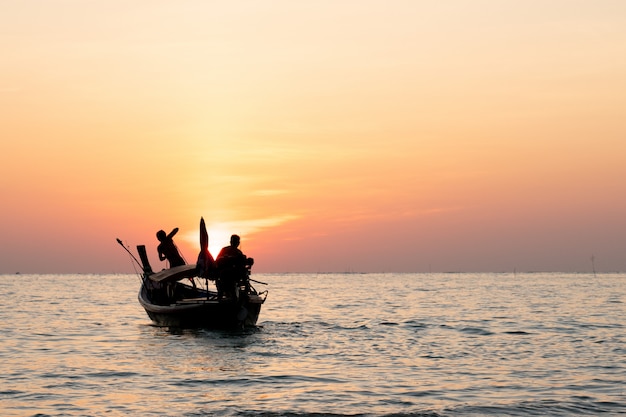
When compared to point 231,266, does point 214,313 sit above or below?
below

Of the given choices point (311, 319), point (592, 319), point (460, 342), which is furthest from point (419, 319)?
point (460, 342)

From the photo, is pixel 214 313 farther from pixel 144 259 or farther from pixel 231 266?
pixel 144 259

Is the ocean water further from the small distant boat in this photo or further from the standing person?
the standing person

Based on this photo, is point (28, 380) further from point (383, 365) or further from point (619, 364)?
point (619, 364)

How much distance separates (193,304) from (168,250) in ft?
15.7

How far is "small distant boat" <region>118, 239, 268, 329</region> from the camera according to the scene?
32.2 meters

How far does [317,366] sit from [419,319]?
22.2m

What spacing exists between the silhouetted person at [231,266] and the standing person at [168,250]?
5236 millimetres

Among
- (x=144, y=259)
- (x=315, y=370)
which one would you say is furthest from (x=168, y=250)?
(x=315, y=370)

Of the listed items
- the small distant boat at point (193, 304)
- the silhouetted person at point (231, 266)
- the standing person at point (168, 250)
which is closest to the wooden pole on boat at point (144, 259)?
the small distant boat at point (193, 304)

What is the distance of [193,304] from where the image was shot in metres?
32.8

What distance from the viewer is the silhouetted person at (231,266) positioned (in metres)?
31.8

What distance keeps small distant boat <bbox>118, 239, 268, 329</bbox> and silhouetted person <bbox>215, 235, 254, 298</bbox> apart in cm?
23

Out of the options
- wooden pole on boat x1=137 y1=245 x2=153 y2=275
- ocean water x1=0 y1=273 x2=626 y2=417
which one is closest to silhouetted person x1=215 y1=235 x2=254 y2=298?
ocean water x1=0 y1=273 x2=626 y2=417
